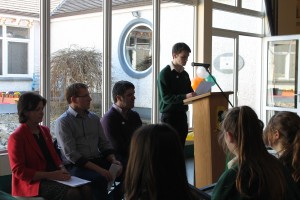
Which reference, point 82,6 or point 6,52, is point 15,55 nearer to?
point 6,52

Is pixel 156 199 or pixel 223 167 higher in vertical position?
pixel 156 199

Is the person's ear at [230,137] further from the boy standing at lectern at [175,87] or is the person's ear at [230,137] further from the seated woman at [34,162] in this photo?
the boy standing at lectern at [175,87]

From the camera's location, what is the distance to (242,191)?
1521mm

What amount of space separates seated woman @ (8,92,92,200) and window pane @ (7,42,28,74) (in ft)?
4.71

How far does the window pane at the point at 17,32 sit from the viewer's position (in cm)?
412

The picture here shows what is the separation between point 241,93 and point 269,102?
0.62 metres

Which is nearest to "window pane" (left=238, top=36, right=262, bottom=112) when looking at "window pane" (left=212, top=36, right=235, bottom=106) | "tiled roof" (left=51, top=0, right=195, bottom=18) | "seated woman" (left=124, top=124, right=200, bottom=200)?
"window pane" (left=212, top=36, right=235, bottom=106)

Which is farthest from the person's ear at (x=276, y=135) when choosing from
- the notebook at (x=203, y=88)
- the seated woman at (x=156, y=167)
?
the notebook at (x=203, y=88)

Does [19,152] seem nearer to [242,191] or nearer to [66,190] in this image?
[66,190]

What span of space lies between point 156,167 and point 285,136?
111 centimetres

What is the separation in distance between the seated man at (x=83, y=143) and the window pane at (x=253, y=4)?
5.08 meters

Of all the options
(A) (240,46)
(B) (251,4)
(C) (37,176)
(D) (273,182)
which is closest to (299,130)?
(D) (273,182)

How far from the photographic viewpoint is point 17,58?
13.8ft

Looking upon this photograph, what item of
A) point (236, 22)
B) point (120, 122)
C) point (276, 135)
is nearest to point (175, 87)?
point (120, 122)
